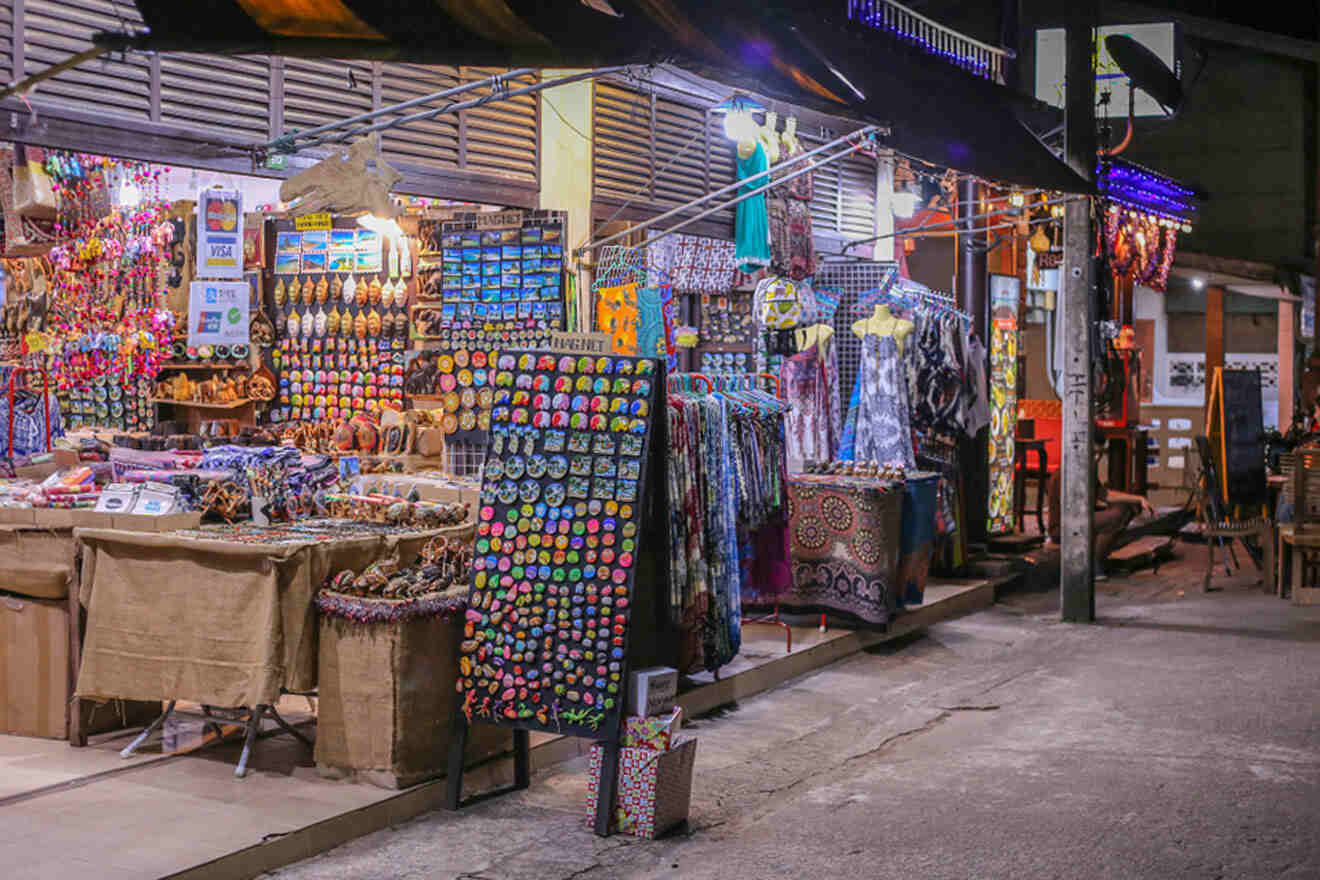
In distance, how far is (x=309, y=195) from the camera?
9.16m

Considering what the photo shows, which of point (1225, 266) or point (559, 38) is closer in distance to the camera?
point (559, 38)

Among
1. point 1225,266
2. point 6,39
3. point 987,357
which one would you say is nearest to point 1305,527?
point 987,357

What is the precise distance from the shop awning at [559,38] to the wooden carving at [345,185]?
2417 mm

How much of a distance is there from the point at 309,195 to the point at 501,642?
395cm

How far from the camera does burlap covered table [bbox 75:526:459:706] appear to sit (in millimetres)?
6316

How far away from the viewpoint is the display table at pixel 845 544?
10398 mm

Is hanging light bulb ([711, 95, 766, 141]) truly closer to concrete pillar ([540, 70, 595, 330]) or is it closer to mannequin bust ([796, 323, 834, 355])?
concrete pillar ([540, 70, 595, 330])


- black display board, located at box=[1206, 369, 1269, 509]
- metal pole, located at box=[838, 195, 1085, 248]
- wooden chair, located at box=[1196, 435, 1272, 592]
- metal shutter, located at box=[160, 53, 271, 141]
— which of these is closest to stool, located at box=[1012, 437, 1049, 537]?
wooden chair, located at box=[1196, 435, 1272, 592]

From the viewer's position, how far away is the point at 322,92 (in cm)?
1001

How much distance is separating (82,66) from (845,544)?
233 inches

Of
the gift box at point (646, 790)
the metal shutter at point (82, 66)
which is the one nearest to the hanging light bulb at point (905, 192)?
the metal shutter at point (82, 66)

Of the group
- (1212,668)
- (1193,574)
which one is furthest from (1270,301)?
(1212,668)

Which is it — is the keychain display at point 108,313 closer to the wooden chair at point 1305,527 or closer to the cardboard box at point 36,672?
the cardboard box at point 36,672

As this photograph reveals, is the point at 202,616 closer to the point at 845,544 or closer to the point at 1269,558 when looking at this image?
the point at 845,544
